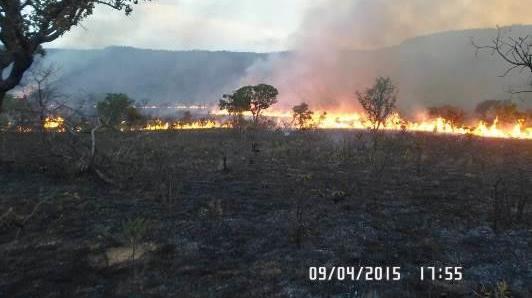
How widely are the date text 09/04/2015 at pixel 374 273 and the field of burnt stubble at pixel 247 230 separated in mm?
227

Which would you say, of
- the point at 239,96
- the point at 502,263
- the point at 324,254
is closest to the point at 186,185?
the point at 324,254

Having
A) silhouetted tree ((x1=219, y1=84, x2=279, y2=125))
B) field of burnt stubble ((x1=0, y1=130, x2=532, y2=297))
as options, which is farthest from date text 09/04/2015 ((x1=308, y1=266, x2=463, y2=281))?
silhouetted tree ((x1=219, y1=84, x2=279, y2=125))

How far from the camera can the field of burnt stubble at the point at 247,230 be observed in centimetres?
1022

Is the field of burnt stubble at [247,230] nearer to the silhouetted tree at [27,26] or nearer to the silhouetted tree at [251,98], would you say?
the silhouetted tree at [27,26]

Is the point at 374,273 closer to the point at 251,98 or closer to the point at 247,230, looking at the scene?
the point at 247,230

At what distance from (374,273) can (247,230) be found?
4996 millimetres

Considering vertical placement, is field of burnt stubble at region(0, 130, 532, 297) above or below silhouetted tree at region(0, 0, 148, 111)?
below

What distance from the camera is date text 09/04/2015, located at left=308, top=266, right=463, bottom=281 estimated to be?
10.5 metres

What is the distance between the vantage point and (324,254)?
12062mm

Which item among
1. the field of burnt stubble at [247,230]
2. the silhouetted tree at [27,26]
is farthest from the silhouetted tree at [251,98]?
the silhouetted tree at [27,26]

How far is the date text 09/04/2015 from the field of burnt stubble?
0.23 meters

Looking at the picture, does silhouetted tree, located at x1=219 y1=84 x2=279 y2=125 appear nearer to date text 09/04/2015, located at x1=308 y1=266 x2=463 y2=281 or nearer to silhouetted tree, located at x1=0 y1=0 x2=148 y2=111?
silhouetted tree, located at x1=0 y1=0 x2=148 y2=111

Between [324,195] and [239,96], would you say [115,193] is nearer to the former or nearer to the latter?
[324,195]

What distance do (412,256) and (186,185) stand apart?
13.4 m
